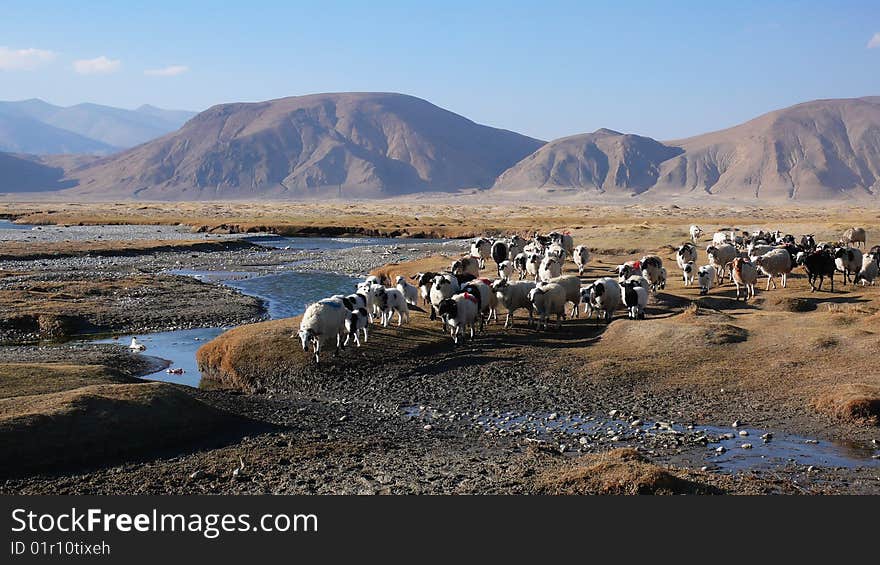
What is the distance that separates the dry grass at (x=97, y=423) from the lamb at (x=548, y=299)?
10069 mm

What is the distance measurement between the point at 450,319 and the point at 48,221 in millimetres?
87629

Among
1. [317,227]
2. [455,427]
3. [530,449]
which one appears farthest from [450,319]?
[317,227]

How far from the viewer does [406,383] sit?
19578 mm

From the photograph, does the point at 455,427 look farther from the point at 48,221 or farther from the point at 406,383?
the point at 48,221

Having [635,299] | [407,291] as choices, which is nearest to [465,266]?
[407,291]

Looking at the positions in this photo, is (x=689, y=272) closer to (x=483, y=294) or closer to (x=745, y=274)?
(x=745, y=274)

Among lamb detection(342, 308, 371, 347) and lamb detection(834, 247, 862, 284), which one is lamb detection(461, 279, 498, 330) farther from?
lamb detection(834, 247, 862, 284)

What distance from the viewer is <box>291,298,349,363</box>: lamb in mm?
20438

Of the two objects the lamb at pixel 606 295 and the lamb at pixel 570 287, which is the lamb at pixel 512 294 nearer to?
the lamb at pixel 570 287

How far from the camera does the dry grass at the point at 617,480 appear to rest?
1128 cm

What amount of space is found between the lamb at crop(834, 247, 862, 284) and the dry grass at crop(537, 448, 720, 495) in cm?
2017

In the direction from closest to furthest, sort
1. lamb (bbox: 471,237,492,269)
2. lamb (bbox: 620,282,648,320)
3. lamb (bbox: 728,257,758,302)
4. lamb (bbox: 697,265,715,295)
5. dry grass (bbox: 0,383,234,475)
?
dry grass (bbox: 0,383,234,475) < lamb (bbox: 620,282,648,320) < lamb (bbox: 728,257,758,302) < lamb (bbox: 697,265,715,295) < lamb (bbox: 471,237,492,269)

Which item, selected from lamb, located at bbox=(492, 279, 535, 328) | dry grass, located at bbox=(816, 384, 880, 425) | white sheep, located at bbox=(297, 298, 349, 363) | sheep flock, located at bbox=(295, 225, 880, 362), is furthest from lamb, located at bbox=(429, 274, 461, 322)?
dry grass, located at bbox=(816, 384, 880, 425)

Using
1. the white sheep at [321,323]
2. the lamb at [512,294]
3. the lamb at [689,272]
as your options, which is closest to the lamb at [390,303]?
the white sheep at [321,323]
